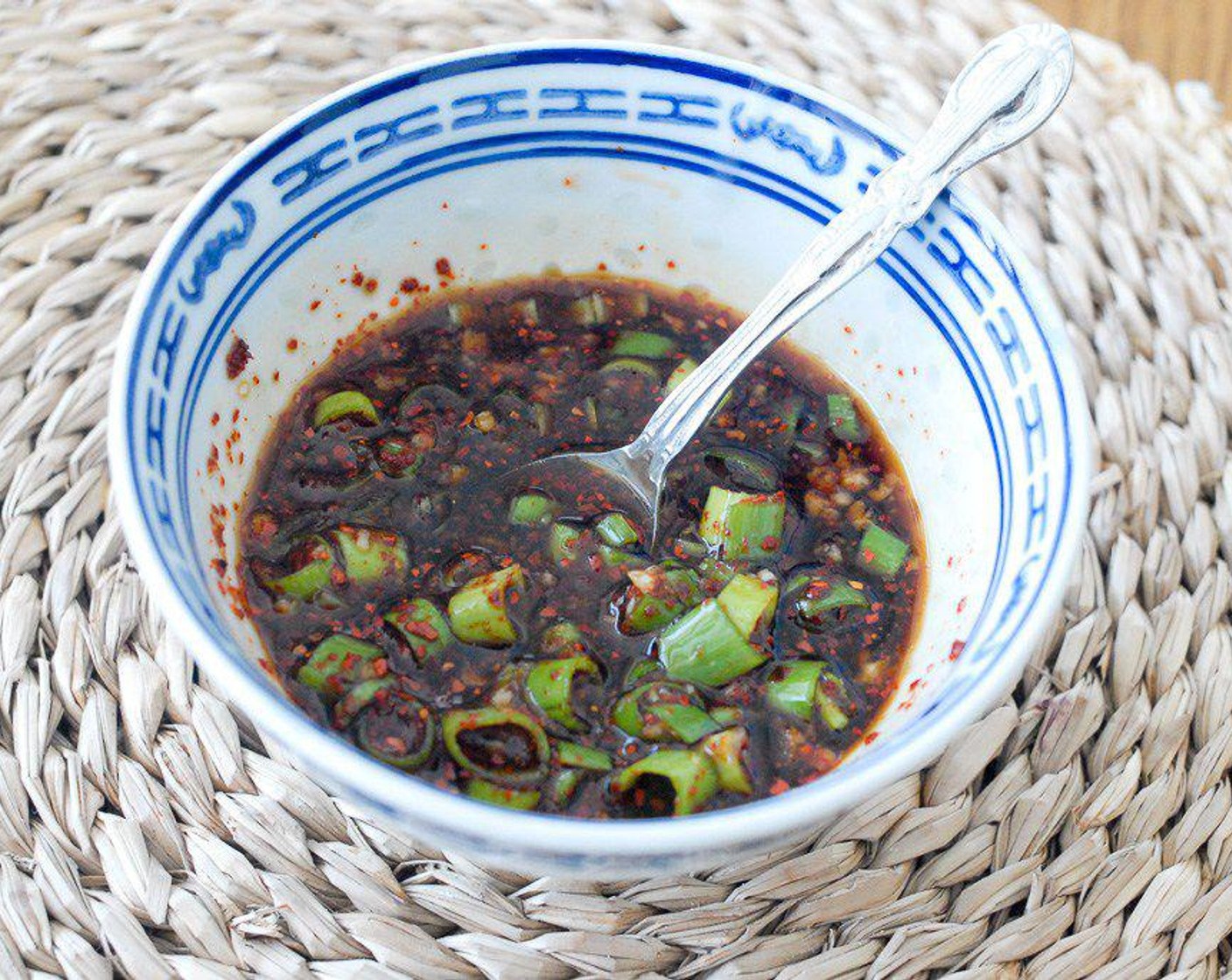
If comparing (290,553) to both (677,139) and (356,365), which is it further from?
(677,139)

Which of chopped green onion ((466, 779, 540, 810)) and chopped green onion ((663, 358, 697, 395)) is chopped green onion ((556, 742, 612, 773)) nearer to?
chopped green onion ((466, 779, 540, 810))

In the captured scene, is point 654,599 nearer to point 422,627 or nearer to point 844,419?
point 422,627

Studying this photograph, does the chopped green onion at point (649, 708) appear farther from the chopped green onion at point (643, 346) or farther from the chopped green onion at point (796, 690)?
the chopped green onion at point (643, 346)

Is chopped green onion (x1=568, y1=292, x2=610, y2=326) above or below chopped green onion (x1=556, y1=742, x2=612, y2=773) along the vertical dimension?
above

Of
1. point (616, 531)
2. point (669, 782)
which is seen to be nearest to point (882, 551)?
point (616, 531)

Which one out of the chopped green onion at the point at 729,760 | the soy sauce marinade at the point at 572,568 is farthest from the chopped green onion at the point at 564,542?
the chopped green onion at the point at 729,760

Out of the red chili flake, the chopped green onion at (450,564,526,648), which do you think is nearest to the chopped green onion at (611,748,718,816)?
the chopped green onion at (450,564,526,648)
